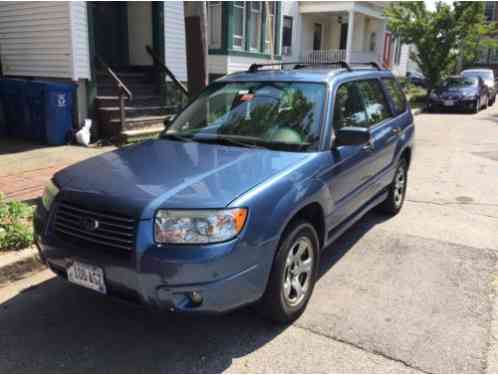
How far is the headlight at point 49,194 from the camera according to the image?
3171 millimetres

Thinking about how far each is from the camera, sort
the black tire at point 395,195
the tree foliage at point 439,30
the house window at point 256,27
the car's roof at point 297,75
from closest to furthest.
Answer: the car's roof at point 297,75 < the black tire at point 395,195 < the house window at point 256,27 < the tree foliage at point 439,30

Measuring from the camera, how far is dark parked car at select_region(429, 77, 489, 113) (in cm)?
1841

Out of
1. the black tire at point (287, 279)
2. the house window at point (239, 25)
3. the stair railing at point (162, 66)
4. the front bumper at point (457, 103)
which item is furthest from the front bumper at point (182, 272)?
the front bumper at point (457, 103)

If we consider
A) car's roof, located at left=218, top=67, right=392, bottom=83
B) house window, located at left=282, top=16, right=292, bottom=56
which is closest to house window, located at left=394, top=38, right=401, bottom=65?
house window, located at left=282, top=16, right=292, bottom=56

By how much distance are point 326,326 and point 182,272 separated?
1.26 meters

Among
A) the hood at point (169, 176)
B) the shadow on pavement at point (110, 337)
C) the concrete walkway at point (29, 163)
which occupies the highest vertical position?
the hood at point (169, 176)

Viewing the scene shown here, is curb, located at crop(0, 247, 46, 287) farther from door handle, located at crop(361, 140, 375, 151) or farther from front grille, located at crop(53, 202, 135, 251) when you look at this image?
door handle, located at crop(361, 140, 375, 151)

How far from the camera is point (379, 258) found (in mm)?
4488

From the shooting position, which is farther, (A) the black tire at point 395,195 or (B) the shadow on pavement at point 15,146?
(B) the shadow on pavement at point 15,146

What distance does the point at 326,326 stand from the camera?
328 cm

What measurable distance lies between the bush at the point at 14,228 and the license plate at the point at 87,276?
4.86 feet

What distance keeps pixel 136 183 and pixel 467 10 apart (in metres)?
21.5

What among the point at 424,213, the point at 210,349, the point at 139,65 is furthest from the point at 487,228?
the point at 139,65

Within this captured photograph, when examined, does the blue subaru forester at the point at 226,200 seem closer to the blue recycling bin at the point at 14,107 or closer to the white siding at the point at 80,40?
the white siding at the point at 80,40
